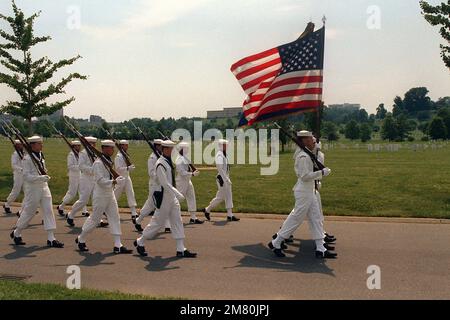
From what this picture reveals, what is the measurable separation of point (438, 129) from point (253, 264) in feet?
235

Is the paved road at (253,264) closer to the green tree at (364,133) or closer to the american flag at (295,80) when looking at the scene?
the american flag at (295,80)

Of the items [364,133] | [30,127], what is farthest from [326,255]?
[364,133]

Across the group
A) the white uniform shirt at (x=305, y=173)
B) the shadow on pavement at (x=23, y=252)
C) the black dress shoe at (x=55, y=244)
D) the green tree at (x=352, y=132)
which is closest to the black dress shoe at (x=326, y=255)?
the white uniform shirt at (x=305, y=173)

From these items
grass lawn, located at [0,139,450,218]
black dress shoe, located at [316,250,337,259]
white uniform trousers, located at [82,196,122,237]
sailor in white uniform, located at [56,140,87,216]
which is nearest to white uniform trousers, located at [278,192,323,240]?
black dress shoe, located at [316,250,337,259]

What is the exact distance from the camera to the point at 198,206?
1433cm

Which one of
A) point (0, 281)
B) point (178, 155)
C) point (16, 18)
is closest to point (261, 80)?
point (178, 155)

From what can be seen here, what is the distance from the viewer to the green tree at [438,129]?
72.8 meters

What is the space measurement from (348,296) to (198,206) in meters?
8.21

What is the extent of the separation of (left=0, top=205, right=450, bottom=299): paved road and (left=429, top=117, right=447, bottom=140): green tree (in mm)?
67398

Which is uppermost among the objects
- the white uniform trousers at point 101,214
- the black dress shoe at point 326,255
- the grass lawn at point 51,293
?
the white uniform trousers at point 101,214

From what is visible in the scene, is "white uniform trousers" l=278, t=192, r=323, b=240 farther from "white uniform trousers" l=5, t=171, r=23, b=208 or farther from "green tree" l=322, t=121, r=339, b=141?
"green tree" l=322, t=121, r=339, b=141

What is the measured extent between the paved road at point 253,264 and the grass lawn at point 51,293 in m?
0.49

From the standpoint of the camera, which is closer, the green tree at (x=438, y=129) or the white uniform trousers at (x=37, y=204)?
the white uniform trousers at (x=37, y=204)

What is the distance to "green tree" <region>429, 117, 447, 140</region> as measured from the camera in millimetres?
72812
